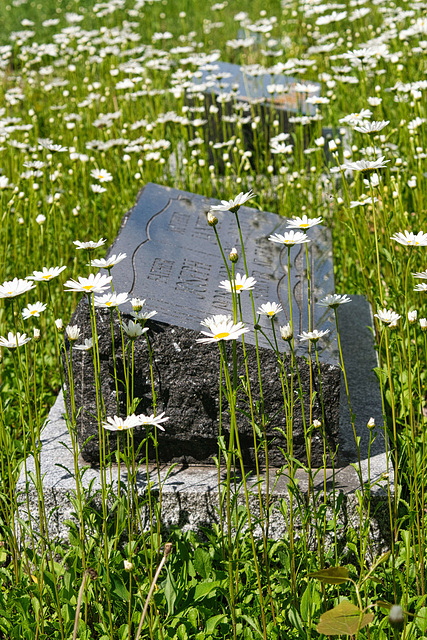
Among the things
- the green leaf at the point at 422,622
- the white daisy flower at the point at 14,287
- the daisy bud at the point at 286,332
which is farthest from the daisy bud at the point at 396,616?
the white daisy flower at the point at 14,287

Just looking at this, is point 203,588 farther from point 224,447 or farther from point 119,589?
point 224,447

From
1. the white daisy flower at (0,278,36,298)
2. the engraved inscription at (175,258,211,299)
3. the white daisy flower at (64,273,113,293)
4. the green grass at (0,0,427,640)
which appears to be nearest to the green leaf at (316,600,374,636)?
the green grass at (0,0,427,640)

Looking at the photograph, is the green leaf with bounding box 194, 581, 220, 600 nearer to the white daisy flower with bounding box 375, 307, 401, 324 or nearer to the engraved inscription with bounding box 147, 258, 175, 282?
the white daisy flower with bounding box 375, 307, 401, 324

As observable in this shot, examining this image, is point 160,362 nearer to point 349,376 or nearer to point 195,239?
point 195,239

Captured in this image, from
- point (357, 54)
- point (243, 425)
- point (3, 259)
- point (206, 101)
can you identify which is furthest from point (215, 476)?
point (206, 101)

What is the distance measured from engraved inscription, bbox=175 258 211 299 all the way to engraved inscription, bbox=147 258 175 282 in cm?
5

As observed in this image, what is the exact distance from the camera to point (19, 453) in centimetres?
271

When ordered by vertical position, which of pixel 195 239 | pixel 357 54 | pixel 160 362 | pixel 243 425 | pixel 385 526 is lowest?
pixel 385 526

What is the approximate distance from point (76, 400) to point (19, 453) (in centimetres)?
41

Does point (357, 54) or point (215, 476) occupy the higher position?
point (357, 54)

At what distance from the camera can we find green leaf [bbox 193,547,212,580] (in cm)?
214

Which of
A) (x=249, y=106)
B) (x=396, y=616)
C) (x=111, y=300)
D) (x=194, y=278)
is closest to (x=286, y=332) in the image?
(x=111, y=300)

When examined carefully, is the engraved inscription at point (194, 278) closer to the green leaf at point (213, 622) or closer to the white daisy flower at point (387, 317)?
the white daisy flower at point (387, 317)

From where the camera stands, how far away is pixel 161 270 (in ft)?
8.82
